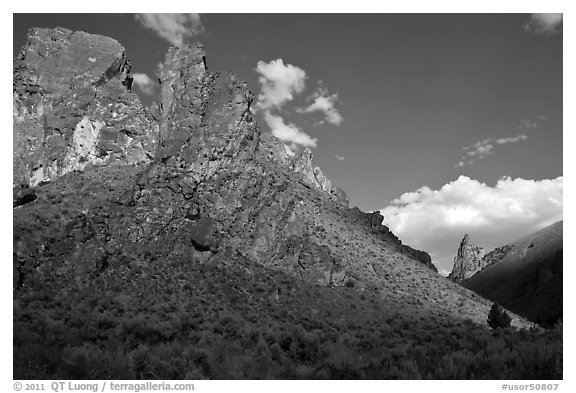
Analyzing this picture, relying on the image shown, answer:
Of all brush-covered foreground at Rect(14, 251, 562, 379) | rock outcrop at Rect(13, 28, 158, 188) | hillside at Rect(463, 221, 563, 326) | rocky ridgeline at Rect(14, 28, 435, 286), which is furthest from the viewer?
hillside at Rect(463, 221, 563, 326)

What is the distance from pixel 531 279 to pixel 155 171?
426 ft

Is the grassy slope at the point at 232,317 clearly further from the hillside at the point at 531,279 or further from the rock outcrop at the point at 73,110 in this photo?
the hillside at the point at 531,279

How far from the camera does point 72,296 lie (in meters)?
25.3

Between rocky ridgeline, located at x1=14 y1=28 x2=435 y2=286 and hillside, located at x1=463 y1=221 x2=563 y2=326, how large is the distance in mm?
48192

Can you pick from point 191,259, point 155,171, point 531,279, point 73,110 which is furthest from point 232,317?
point 531,279

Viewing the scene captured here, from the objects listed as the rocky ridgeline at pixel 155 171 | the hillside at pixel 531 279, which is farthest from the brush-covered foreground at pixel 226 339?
the hillside at pixel 531 279

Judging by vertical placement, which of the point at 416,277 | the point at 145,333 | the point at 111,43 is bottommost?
the point at 145,333

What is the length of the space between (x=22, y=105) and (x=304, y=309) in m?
59.6

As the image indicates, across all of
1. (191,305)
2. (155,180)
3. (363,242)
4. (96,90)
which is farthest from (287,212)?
(96,90)

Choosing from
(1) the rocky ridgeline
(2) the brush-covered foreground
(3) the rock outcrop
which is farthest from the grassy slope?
(3) the rock outcrop

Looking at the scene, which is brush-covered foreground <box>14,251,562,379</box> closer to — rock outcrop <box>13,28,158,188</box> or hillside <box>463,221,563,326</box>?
rock outcrop <box>13,28,158,188</box>

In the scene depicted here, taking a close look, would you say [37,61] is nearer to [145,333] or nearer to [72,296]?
[72,296]

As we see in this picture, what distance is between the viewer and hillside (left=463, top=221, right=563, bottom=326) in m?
103

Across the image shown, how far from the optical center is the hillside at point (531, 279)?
4038 inches
